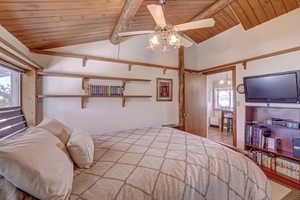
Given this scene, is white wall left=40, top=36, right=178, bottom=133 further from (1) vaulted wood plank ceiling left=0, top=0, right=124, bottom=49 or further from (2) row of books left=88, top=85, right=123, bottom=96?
(1) vaulted wood plank ceiling left=0, top=0, right=124, bottom=49

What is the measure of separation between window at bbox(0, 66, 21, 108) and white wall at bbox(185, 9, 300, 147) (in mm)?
3792

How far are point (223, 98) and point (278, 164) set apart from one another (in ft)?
14.9

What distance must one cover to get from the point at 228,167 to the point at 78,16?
252cm

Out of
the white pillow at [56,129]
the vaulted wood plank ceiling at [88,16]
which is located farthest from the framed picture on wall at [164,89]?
the white pillow at [56,129]

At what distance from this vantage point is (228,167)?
131cm

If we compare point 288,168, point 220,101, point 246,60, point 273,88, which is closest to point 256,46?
point 246,60

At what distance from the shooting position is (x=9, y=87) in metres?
2.06

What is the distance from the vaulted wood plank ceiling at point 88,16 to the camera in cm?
160

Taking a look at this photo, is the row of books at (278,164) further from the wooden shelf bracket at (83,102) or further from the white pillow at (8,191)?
the wooden shelf bracket at (83,102)

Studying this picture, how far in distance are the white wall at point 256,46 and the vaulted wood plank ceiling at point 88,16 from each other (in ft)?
0.55

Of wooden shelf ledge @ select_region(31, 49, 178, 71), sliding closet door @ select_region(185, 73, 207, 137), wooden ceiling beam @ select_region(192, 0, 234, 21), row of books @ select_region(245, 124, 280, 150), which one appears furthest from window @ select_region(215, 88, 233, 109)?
wooden ceiling beam @ select_region(192, 0, 234, 21)

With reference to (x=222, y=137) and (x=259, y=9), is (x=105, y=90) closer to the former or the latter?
(x=259, y=9)

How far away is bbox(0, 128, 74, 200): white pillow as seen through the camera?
77 centimetres

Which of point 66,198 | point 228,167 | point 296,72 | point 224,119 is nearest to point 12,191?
point 66,198
